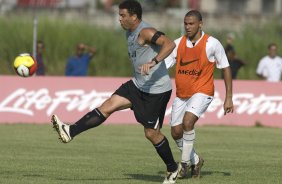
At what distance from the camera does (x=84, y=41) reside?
35.1 m

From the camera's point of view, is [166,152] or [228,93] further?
[228,93]

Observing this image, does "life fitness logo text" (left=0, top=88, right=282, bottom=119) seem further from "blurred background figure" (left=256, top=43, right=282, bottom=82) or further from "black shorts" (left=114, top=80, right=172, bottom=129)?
"black shorts" (left=114, top=80, right=172, bottom=129)

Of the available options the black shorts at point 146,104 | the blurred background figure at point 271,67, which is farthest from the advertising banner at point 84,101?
the black shorts at point 146,104

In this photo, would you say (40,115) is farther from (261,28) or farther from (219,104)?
(261,28)

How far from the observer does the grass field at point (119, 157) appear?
43.5 feet

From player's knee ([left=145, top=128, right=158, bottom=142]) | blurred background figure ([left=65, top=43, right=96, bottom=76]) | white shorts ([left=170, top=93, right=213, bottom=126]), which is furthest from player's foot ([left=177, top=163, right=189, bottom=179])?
blurred background figure ([left=65, top=43, right=96, bottom=76])

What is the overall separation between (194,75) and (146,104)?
102cm

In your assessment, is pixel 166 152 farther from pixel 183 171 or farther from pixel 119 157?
pixel 119 157

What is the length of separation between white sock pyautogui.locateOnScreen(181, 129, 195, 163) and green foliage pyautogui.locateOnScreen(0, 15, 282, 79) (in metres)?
19.4

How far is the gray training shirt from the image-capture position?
12.4m

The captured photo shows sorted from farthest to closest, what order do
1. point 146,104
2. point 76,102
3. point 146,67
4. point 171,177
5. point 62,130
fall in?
Answer: 1. point 76,102
2. point 171,177
3. point 146,104
4. point 62,130
5. point 146,67

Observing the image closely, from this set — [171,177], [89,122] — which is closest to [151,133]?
[171,177]

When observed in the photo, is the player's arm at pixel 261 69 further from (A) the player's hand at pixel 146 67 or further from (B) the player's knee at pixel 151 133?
(A) the player's hand at pixel 146 67

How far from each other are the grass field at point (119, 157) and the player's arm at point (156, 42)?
1632mm
